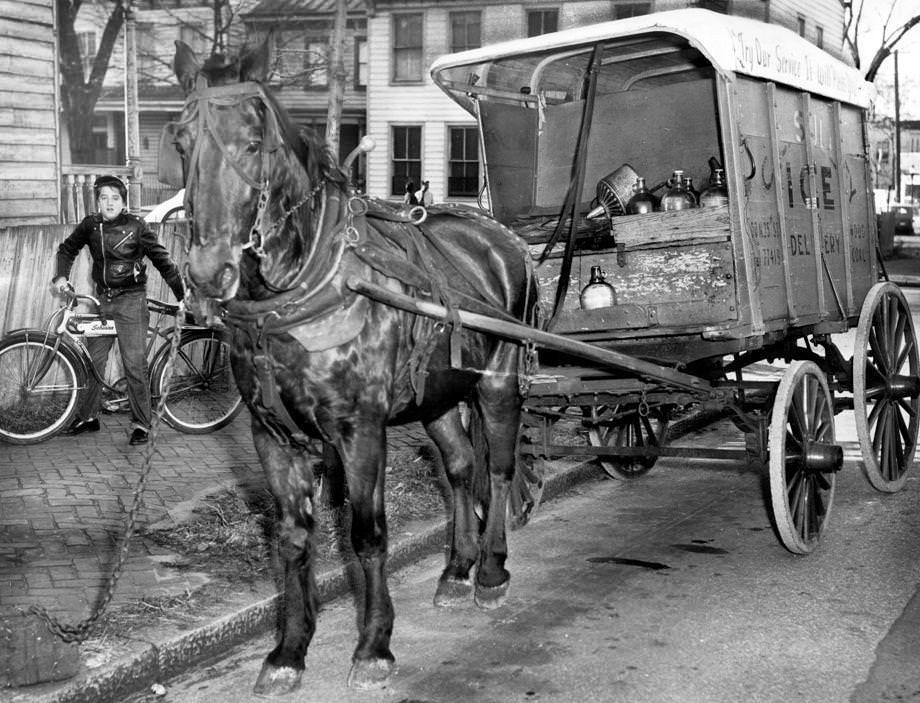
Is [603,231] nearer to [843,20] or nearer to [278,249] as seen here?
[278,249]

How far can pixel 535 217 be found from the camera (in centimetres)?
738

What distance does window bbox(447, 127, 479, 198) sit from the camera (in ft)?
113

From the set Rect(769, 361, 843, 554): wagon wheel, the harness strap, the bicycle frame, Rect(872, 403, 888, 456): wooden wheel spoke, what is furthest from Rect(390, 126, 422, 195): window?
the harness strap

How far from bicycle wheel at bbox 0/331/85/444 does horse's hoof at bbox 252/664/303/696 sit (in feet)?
15.8

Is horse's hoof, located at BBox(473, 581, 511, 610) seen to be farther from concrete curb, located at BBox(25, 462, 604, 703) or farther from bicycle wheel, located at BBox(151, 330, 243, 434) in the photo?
bicycle wheel, located at BBox(151, 330, 243, 434)

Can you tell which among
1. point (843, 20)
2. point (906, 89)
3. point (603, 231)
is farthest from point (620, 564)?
point (906, 89)

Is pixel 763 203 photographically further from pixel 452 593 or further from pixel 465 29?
pixel 465 29

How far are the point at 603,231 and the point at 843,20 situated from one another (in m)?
38.6

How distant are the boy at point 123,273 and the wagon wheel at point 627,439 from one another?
10.9ft

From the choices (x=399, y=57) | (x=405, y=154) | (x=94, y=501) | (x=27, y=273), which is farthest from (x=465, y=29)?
(x=94, y=501)

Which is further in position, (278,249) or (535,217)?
(535,217)

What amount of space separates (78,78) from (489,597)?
779 inches

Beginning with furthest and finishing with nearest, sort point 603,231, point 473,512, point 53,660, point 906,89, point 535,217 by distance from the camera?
1. point 906,89
2. point 535,217
3. point 603,231
4. point 473,512
5. point 53,660

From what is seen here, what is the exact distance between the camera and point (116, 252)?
870 cm
